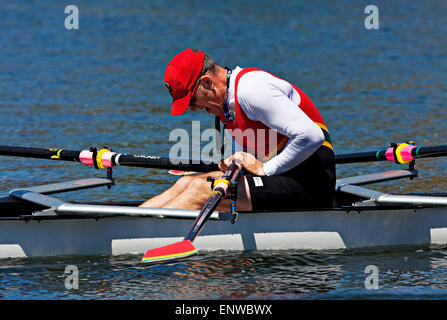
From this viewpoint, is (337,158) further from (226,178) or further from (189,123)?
(189,123)

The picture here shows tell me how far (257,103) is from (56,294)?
266 centimetres

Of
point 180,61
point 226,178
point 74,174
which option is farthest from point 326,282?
point 74,174

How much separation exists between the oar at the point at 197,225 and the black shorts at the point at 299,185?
0.25m

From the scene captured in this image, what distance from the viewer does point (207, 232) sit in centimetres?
880

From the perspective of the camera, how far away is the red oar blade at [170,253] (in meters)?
7.74

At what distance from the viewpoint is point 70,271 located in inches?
336

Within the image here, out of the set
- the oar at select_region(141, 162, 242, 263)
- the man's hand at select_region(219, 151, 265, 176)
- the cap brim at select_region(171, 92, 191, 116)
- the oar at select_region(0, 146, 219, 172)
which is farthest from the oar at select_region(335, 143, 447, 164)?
the cap brim at select_region(171, 92, 191, 116)

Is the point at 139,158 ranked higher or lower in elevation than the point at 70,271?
higher

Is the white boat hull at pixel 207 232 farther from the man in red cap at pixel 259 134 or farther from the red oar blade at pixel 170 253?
the red oar blade at pixel 170 253

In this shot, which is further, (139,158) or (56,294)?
(139,158)

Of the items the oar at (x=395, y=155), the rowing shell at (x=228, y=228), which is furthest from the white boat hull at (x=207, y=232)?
the oar at (x=395, y=155)

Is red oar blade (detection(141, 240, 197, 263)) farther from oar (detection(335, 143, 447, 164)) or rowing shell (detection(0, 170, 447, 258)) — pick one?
oar (detection(335, 143, 447, 164))
